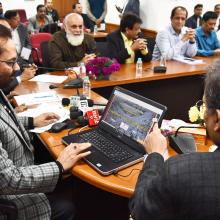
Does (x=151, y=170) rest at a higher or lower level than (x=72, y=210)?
higher

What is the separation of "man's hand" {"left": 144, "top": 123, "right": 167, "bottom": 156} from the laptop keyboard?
0.13m

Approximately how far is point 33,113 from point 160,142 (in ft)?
3.12

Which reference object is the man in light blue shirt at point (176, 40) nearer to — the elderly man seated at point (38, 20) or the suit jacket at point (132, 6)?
the suit jacket at point (132, 6)

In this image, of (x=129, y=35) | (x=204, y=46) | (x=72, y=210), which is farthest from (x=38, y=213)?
(x=204, y=46)

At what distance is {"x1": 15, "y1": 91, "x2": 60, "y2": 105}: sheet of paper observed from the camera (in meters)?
2.12

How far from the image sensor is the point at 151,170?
104 cm

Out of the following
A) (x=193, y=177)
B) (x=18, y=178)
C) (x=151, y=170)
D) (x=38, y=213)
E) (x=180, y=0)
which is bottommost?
(x=38, y=213)

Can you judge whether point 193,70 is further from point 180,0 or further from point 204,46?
point 180,0

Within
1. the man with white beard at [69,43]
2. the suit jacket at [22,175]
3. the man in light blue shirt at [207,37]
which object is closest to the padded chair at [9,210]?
the suit jacket at [22,175]

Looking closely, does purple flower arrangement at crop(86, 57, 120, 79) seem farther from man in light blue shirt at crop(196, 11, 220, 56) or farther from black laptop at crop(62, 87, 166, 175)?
man in light blue shirt at crop(196, 11, 220, 56)

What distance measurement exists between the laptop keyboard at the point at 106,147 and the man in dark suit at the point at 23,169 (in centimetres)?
9

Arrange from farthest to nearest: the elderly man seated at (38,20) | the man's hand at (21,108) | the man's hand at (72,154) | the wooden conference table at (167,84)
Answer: the elderly man seated at (38,20)
the wooden conference table at (167,84)
the man's hand at (21,108)
the man's hand at (72,154)

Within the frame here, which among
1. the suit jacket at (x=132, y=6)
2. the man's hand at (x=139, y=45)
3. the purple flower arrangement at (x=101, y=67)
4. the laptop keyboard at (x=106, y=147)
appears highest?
the suit jacket at (x=132, y=6)

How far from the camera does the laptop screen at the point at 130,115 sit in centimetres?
141
